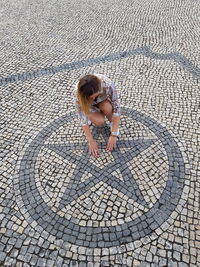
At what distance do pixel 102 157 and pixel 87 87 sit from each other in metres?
1.40

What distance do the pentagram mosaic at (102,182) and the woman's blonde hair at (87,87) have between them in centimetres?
119

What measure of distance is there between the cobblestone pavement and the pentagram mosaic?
16mm

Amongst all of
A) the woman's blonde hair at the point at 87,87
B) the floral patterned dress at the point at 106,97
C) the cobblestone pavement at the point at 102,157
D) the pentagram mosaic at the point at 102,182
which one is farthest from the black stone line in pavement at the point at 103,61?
the woman's blonde hair at the point at 87,87

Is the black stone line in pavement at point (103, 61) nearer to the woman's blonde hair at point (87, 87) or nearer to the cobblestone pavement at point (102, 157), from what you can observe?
the cobblestone pavement at point (102, 157)

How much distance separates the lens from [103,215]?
3.74 m

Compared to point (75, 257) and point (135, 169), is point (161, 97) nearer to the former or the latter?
point (135, 169)

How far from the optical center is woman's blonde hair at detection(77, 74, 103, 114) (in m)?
3.68

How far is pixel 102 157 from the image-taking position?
4531mm

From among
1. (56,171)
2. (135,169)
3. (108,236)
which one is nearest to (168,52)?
(135,169)

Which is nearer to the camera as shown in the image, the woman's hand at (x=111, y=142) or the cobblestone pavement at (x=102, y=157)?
the cobblestone pavement at (x=102, y=157)

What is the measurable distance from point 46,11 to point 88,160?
8.35 meters

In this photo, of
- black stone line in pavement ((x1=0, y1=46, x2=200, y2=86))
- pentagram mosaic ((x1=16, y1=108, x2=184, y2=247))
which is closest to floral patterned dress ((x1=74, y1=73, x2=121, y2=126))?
pentagram mosaic ((x1=16, y1=108, x2=184, y2=247))

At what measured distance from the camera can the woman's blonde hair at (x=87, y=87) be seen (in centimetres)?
368

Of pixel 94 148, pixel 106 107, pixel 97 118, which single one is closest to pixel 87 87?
pixel 106 107
